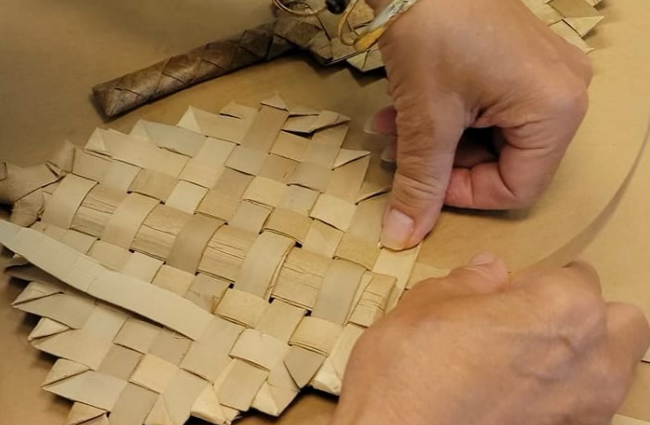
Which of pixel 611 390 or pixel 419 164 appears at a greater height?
pixel 419 164

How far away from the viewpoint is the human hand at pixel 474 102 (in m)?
0.63

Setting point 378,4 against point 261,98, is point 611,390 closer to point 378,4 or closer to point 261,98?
point 378,4

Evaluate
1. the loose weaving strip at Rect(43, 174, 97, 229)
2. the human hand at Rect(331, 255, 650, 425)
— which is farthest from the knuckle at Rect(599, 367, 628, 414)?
the loose weaving strip at Rect(43, 174, 97, 229)

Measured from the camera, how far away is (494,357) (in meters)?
0.56

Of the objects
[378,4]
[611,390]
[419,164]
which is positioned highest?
[378,4]

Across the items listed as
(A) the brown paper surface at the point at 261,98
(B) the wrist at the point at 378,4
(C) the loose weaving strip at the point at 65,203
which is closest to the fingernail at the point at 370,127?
(A) the brown paper surface at the point at 261,98

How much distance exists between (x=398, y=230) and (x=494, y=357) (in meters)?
0.17

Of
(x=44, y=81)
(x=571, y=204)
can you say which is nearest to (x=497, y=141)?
(x=571, y=204)

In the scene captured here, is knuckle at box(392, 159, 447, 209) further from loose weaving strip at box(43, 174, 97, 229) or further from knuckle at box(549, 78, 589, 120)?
loose weaving strip at box(43, 174, 97, 229)

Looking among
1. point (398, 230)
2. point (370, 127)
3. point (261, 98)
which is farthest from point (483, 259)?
point (261, 98)

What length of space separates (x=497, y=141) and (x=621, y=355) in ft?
0.69

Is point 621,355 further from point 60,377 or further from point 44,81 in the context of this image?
point 44,81

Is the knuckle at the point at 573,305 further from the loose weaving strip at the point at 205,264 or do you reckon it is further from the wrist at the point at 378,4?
the wrist at the point at 378,4

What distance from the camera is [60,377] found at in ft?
2.18
